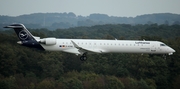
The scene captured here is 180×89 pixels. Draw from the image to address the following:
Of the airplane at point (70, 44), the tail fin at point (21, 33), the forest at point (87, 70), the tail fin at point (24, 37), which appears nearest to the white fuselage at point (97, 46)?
the airplane at point (70, 44)

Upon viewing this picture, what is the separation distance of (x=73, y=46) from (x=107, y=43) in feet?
13.0

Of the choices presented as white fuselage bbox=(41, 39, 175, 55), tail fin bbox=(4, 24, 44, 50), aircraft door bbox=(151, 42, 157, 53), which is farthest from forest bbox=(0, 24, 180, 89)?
aircraft door bbox=(151, 42, 157, 53)

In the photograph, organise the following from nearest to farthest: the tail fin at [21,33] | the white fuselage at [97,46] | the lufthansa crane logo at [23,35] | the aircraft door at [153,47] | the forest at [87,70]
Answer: the tail fin at [21,33] → the lufthansa crane logo at [23,35] → the white fuselage at [97,46] → the aircraft door at [153,47] → the forest at [87,70]

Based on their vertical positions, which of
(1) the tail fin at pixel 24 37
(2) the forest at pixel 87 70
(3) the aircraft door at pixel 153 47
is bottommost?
(2) the forest at pixel 87 70

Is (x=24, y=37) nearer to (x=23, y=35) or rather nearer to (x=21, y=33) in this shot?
(x=23, y=35)

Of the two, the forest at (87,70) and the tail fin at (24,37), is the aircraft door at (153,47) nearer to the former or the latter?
the tail fin at (24,37)

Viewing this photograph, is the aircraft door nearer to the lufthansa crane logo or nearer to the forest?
the lufthansa crane logo

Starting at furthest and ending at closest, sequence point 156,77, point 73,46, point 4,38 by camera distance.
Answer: point 4,38, point 156,77, point 73,46

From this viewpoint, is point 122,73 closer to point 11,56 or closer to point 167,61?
point 167,61

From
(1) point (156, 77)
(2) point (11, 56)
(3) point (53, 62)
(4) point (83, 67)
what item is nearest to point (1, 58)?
(2) point (11, 56)

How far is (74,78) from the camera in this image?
2319 inches

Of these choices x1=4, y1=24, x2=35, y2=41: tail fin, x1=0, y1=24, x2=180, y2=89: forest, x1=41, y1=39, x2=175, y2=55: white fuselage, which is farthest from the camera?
x1=0, y1=24, x2=180, y2=89: forest

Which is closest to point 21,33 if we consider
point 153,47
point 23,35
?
point 23,35

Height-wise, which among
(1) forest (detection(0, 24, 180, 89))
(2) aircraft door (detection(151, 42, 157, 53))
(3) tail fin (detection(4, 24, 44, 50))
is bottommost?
(1) forest (detection(0, 24, 180, 89))
